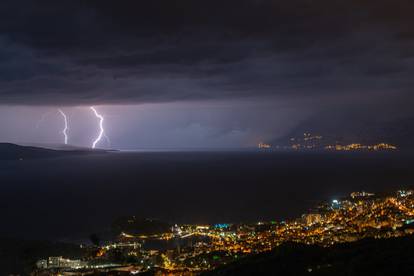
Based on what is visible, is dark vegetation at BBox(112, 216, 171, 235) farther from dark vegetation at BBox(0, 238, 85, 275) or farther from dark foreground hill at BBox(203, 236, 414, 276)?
dark foreground hill at BBox(203, 236, 414, 276)

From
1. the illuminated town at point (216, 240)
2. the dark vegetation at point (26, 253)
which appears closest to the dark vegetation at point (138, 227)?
the illuminated town at point (216, 240)

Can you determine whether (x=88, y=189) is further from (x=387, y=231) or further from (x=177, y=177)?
(x=387, y=231)

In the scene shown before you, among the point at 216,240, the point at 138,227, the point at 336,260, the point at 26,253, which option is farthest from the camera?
the point at 138,227

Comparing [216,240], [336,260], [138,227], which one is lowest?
[138,227]

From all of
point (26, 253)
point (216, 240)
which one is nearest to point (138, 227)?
point (216, 240)

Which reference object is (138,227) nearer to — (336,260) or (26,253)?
(26,253)

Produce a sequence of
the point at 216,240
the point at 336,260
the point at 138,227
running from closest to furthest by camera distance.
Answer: the point at 336,260, the point at 216,240, the point at 138,227
